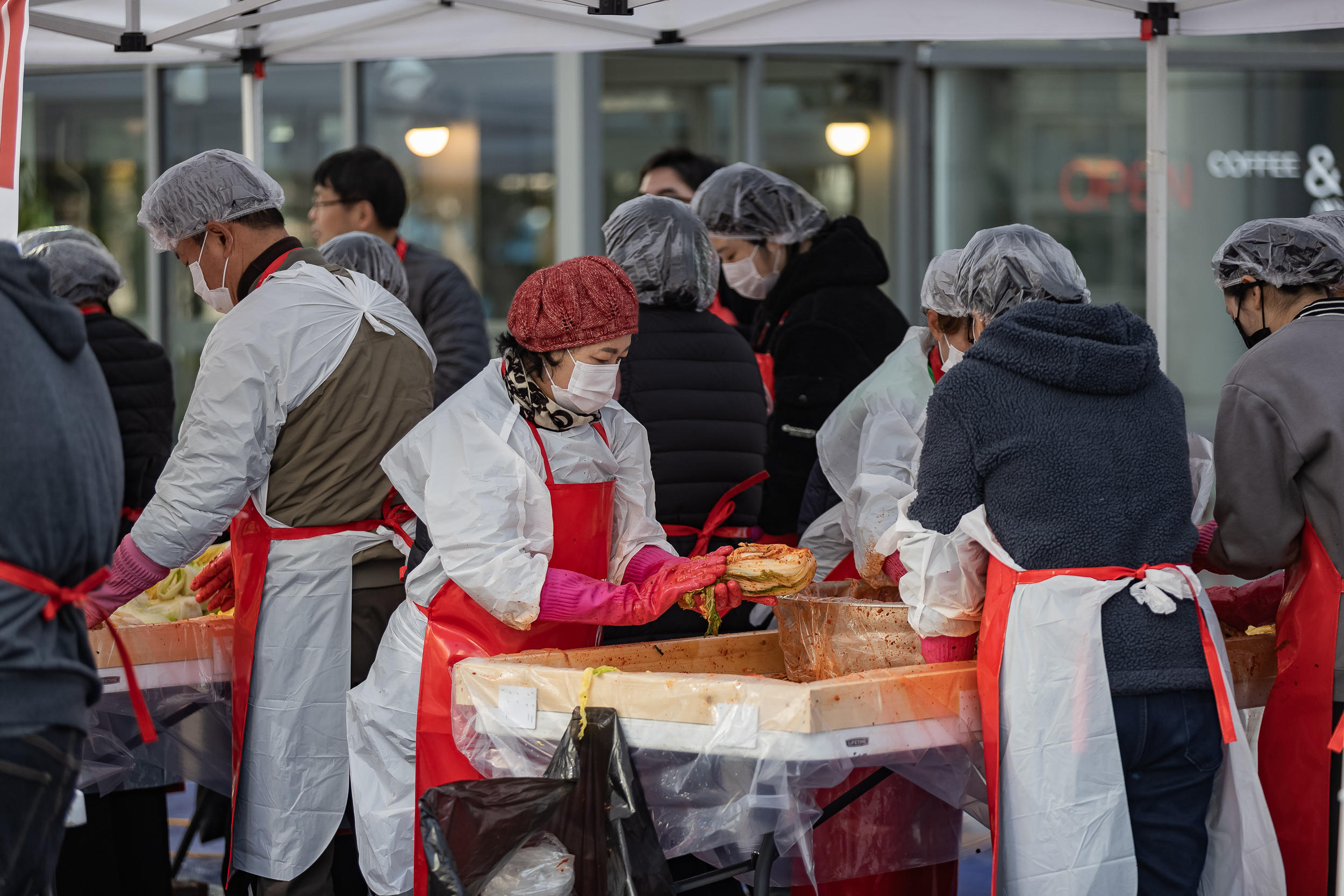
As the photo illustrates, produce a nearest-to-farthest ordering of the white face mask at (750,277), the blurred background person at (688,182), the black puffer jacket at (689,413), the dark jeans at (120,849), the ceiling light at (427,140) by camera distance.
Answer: the black puffer jacket at (689,413) → the dark jeans at (120,849) → the white face mask at (750,277) → the blurred background person at (688,182) → the ceiling light at (427,140)

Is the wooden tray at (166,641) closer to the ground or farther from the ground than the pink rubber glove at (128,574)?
closer to the ground

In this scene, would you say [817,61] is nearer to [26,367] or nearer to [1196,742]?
[1196,742]

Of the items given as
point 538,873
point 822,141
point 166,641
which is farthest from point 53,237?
point 822,141

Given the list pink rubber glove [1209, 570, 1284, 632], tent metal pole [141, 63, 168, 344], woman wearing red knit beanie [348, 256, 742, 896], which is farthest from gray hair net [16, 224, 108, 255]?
tent metal pole [141, 63, 168, 344]

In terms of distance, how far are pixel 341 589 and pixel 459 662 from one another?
0.63 m

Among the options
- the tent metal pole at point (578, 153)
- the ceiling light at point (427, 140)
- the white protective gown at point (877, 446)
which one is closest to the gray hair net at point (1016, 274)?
the white protective gown at point (877, 446)

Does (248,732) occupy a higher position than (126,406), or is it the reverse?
(126,406)

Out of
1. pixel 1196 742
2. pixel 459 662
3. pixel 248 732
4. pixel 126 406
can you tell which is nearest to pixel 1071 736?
pixel 1196 742

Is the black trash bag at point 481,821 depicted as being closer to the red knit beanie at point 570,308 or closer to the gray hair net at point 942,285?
the red knit beanie at point 570,308

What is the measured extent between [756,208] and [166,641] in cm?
212


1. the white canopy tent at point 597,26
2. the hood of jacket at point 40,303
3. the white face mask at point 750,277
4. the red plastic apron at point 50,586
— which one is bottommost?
the red plastic apron at point 50,586

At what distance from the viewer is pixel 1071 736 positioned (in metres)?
2.40

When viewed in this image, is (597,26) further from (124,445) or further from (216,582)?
(216,582)

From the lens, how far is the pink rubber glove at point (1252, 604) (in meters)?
3.19
